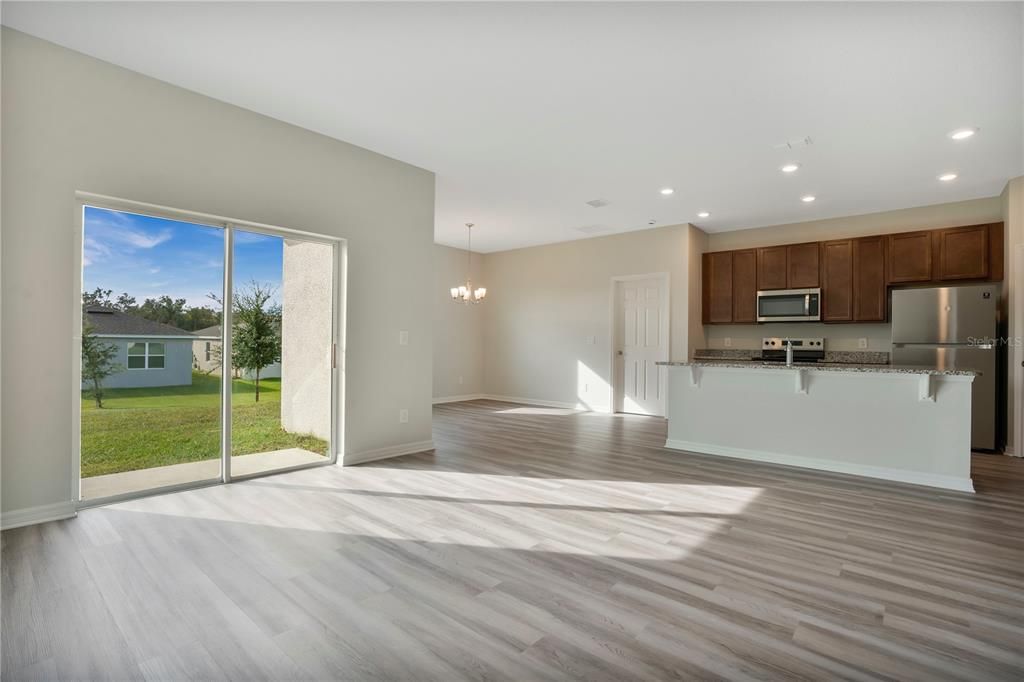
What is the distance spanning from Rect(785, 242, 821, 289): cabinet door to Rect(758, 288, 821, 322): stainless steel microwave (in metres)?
0.10

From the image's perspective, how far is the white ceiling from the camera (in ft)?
8.49

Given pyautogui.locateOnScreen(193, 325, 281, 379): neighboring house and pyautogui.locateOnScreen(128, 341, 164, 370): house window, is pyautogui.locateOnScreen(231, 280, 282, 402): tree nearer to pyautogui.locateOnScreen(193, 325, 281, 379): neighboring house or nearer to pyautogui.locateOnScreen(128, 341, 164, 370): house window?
pyautogui.locateOnScreen(193, 325, 281, 379): neighboring house

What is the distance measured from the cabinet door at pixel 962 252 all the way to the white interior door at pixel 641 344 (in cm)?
305

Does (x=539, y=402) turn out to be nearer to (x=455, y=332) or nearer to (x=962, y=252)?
(x=455, y=332)

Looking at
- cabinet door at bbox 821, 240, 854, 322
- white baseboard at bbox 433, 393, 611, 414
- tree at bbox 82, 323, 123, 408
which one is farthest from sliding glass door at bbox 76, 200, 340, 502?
cabinet door at bbox 821, 240, 854, 322

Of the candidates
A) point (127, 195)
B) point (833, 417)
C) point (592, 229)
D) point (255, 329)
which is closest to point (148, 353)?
point (255, 329)

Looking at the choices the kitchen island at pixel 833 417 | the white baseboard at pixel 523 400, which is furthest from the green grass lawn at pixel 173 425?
the white baseboard at pixel 523 400

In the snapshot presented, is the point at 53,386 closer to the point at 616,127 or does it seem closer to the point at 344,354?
the point at 344,354

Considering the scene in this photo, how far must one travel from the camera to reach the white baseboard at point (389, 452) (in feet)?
14.2

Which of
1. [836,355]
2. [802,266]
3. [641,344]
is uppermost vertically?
[802,266]

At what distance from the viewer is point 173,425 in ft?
11.3

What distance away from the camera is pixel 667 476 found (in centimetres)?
407

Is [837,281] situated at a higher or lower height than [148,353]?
higher

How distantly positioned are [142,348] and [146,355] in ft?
0.17
